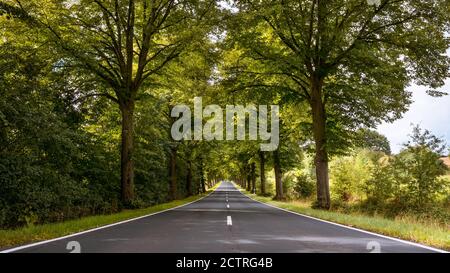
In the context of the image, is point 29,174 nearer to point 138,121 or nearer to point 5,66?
point 5,66

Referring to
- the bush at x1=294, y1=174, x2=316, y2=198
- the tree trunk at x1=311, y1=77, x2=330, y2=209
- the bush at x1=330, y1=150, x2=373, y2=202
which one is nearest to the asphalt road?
the tree trunk at x1=311, y1=77, x2=330, y2=209

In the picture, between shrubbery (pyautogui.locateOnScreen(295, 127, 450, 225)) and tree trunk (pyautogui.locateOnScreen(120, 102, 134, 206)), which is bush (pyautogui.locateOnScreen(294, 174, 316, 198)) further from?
tree trunk (pyautogui.locateOnScreen(120, 102, 134, 206))

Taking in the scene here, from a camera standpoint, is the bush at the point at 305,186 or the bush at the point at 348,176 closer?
the bush at the point at 348,176

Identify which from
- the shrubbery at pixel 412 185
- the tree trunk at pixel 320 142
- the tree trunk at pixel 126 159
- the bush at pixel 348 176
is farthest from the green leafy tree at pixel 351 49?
the bush at pixel 348 176

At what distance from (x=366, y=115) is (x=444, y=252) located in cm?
1550

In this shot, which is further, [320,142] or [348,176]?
[348,176]

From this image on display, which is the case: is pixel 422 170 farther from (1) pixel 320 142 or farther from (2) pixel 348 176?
(2) pixel 348 176

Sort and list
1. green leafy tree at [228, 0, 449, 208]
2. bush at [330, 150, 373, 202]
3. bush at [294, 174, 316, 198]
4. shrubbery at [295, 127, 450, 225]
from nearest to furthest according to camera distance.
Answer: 1. green leafy tree at [228, 0, 449, 208]
2. shrubbery at [295, 127, 450, 225]
3. bush at [330, 150, 373, 202]
4. bush at [294, 174, 316, 198]

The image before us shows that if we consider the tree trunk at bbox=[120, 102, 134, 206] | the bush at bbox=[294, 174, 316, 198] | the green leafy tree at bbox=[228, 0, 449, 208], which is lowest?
the bush at bbox=[294, 174, 316, 198]

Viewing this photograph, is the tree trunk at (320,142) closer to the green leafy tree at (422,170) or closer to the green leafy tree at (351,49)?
the green leafy tree at (351,49)

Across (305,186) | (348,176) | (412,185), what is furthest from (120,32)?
(305,186)

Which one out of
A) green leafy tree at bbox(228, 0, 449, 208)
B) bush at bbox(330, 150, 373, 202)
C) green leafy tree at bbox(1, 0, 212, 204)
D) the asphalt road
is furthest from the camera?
bush at bbox(330, 150, 373, 202)

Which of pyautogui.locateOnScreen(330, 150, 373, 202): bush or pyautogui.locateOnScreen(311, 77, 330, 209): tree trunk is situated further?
pyautogui.locateOnScreen(330, 150, 373, 202): bush

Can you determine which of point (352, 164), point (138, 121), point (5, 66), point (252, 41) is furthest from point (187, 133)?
point (5, 66)
